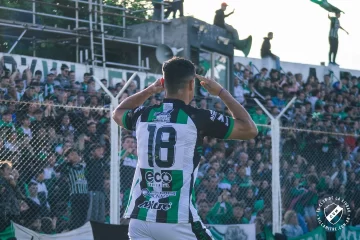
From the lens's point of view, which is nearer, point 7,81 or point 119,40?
point 7,81

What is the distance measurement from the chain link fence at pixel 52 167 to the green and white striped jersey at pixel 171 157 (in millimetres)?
4980

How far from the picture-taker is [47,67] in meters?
15.4

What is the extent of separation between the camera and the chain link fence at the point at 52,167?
34.2 feet

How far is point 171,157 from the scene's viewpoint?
5406 millimetres

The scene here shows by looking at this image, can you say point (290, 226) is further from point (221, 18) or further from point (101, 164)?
point (221, 18)

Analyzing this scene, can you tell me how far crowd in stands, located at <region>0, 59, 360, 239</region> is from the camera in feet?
34.8

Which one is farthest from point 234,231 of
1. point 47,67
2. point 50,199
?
point 47,67

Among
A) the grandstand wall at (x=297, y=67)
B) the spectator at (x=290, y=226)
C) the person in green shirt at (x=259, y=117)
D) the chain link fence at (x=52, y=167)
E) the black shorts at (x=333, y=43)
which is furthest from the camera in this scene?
the black shorts at (x=333, y=43)

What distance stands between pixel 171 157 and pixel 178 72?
59cm

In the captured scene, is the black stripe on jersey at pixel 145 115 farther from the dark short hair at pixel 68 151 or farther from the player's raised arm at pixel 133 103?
the dark short hair at pixel 68 151

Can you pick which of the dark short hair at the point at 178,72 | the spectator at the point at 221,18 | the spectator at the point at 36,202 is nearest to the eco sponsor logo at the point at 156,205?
the dark short hair at the point at 178,72

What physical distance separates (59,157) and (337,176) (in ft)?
19.2

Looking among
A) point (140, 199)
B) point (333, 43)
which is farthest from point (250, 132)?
point (333, 43)

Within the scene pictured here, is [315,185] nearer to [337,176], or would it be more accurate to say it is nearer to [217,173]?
[337,176]
